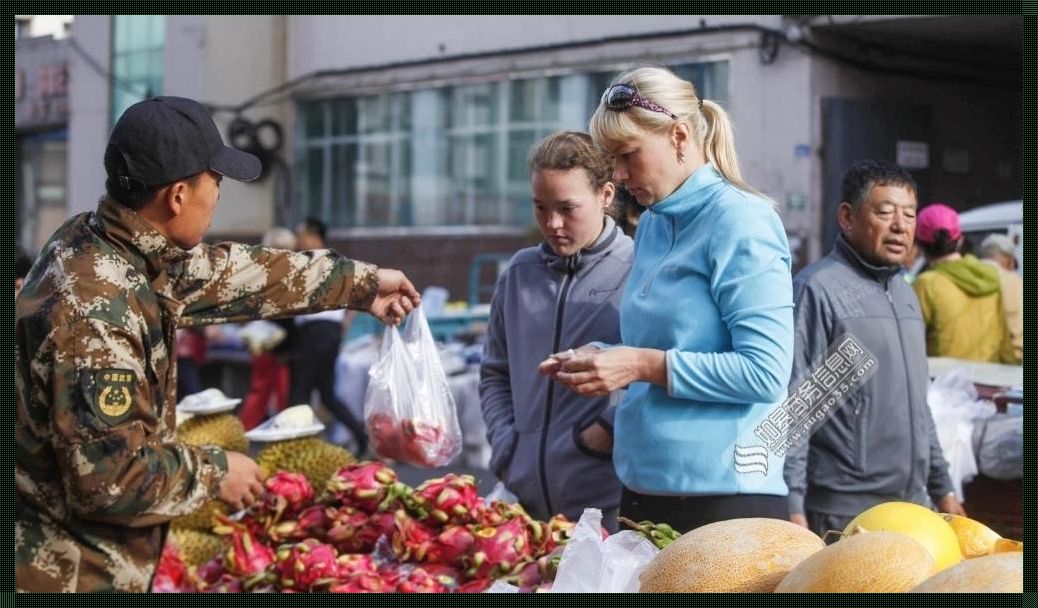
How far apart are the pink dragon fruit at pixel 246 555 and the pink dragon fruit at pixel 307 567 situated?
120 millimetres

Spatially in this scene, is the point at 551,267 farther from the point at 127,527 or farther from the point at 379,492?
the point at 127,527

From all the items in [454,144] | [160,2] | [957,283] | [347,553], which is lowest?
[347,553]

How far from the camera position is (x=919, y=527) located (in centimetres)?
189

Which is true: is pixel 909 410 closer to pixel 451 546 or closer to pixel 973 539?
pixel 451 546

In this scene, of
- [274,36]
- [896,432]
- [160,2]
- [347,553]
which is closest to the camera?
[160,2]

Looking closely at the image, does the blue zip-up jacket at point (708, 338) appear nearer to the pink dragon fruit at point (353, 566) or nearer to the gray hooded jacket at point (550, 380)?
the gray hooded jacket at point (550, 380)

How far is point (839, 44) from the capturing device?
1145 cm

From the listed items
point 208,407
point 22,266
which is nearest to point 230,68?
point 22,266

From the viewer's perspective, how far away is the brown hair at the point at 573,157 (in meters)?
3.03

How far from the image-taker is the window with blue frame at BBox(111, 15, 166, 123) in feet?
51.2

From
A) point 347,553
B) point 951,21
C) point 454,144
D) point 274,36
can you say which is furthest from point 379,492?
point 274,36

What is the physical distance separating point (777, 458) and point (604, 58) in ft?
34.8

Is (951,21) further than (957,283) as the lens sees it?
Yes

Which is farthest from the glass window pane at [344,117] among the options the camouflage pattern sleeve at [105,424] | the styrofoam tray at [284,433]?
the camouflage pattern sleeve at [105,424]
